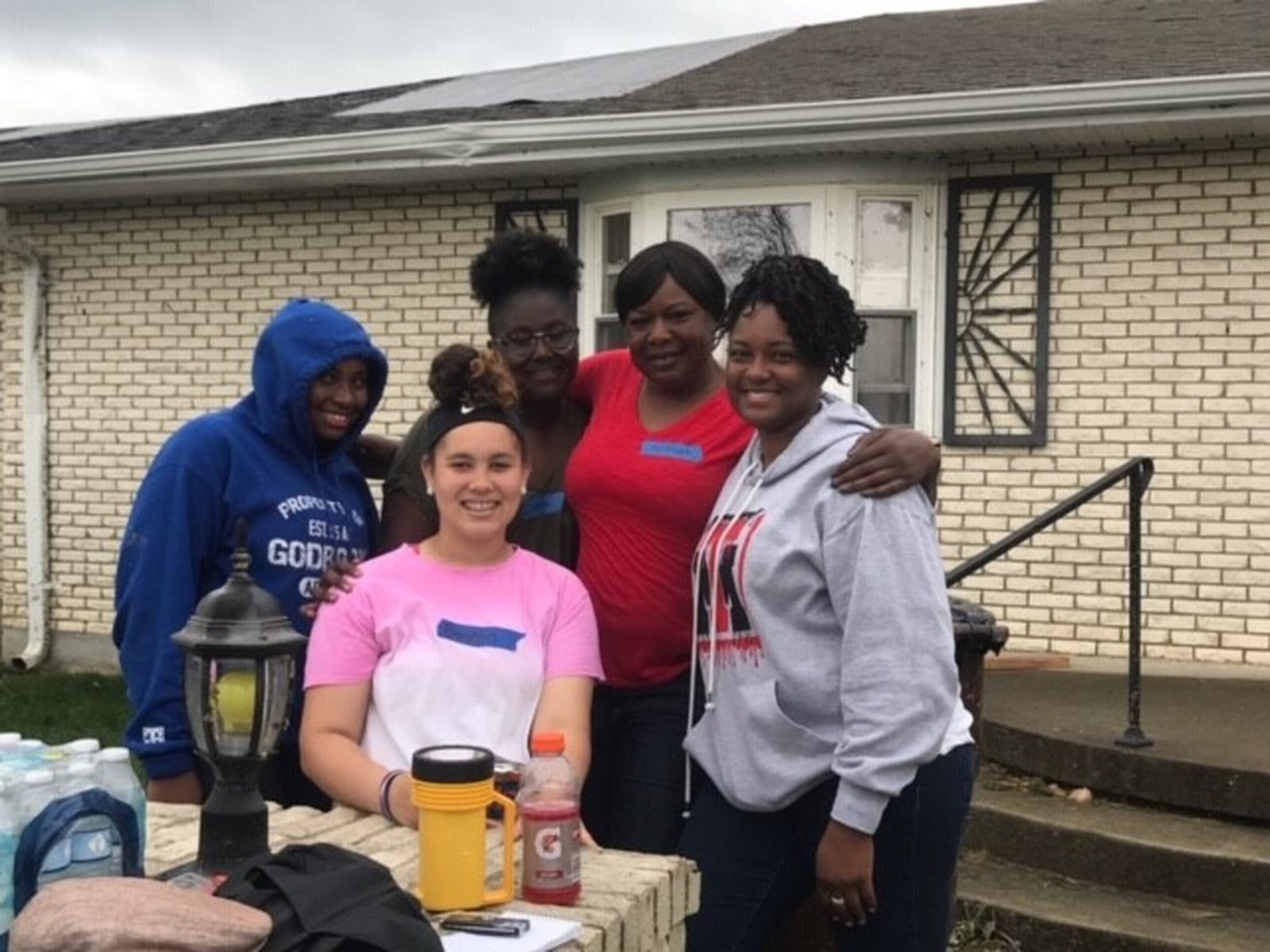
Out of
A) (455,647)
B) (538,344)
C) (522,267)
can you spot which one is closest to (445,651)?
(455,647)

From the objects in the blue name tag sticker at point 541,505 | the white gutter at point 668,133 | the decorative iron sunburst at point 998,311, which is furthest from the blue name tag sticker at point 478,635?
the decorative iron sunburst at point 998,311

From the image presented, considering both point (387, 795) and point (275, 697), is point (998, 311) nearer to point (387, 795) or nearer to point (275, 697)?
point (387, 795)

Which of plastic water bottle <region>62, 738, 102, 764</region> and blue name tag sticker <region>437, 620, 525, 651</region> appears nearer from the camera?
plastic water bottle <region>62, 738, 102, 764</region>

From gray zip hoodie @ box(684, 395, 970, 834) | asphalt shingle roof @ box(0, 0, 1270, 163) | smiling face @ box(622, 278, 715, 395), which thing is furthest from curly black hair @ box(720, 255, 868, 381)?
asphalt shingle roof @ box(0, 0, 1270, 163)

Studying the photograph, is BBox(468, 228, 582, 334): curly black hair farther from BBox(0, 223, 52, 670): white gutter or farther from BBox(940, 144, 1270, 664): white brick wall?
BBox(0, 223, 52, 670): white gutter

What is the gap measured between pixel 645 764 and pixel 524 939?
105 cm

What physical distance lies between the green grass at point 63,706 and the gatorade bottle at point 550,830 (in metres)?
5.21

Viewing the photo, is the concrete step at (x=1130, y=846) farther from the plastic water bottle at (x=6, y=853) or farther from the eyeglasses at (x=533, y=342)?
the plastic water bottle at (x=6, y=853)

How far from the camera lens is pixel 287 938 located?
2.04m

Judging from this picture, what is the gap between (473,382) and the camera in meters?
3.18

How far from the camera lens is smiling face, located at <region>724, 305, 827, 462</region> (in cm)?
292

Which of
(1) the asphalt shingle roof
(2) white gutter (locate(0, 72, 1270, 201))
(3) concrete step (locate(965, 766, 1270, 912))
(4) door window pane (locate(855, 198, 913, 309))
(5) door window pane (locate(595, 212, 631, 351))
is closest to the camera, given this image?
(3) concrete step (locate(965, 766, 1270, 912))

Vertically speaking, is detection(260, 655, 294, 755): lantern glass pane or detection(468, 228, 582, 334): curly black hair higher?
detection(468, 228, 582, 334): curly black hair

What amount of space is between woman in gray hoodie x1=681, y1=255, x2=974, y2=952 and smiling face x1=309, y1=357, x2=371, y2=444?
3.03 ft
